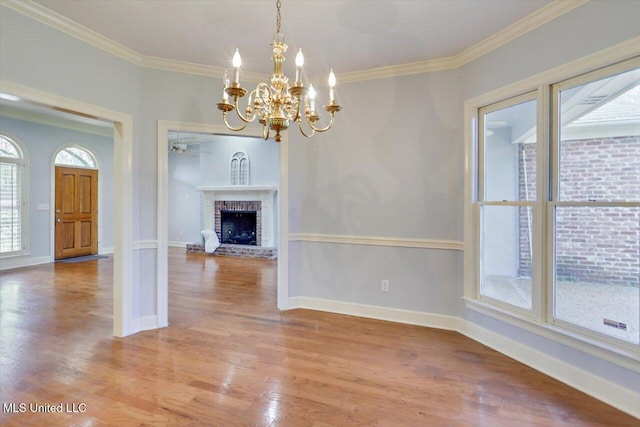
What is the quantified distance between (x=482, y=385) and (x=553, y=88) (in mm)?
2236

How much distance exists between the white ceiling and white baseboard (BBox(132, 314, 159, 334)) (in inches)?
103

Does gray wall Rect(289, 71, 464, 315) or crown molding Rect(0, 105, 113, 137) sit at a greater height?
crown molding Rect(0, 105, 113, 137)

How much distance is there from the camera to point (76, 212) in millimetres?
7211

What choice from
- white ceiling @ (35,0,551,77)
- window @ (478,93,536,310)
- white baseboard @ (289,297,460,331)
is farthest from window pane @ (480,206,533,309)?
white ceiling @ (35,0,551,77)

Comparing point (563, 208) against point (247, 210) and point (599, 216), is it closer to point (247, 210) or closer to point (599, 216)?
point (599, 216)

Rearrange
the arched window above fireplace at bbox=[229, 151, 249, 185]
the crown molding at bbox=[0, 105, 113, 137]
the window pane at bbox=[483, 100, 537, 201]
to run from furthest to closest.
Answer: the arched window above fireplace at bbox=[229, 151, 249, 185] → the crown molding at bbox=[0, 105, 113, 137] → the window pane at bbox=[483, 100, 537, 201]

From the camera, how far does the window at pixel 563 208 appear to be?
6.77 ft

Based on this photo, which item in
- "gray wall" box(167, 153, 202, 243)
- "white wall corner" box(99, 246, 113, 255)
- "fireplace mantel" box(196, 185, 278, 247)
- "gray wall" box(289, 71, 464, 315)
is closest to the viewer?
"gray wall" box(289, 71, 464, 315)

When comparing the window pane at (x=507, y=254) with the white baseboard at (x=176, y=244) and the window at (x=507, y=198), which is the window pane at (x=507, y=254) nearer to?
the window at (x=507, y=198)

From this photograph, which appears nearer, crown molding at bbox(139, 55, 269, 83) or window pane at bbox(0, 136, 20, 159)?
crown molding at bbox(139, 55, 269, 83)

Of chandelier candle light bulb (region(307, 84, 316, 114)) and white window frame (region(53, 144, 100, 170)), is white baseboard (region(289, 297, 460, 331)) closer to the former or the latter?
chandelier candle light bulb (region(307, 84, 316, 114))

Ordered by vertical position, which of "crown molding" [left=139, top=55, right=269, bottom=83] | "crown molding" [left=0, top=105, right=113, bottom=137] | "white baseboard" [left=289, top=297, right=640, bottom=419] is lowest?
"white baseboard" [left=289, top=297, right=640, bottom=419]

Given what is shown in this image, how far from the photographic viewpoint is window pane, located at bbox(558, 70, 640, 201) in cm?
204

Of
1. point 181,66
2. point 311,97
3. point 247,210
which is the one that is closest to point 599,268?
point 311,97
